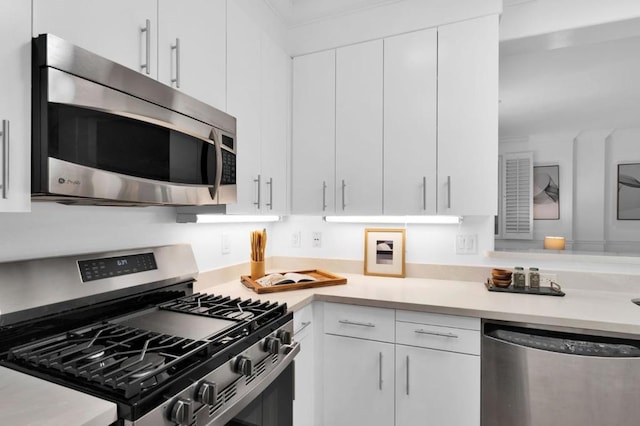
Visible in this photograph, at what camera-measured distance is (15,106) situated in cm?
81

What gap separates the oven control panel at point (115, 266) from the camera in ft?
4.02

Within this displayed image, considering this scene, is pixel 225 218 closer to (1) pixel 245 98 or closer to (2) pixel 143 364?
(1) pixel 245 98

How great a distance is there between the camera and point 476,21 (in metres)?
1.83

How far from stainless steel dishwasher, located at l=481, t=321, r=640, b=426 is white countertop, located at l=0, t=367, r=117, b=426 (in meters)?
1.46

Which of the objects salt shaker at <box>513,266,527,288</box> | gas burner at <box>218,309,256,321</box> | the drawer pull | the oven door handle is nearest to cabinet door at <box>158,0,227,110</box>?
gas burner at <box>218,309,256,321</box>

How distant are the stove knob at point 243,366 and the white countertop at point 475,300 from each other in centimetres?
51

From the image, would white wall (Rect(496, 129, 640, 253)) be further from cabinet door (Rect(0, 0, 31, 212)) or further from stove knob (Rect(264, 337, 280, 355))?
cabinet door (Rect(0, 0, 31, 212))

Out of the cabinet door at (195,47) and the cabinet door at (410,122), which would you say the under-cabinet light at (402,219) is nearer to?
the cabinet door at (410,122)

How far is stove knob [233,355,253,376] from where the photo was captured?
1.05 meters

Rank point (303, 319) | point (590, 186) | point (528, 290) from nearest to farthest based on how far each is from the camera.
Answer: point (303, 319) → point (528, 290) → point (590, 186)

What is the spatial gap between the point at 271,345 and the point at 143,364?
17.7 inches

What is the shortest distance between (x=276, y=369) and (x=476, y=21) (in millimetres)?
1974

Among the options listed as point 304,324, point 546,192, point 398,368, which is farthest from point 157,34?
point 546,192

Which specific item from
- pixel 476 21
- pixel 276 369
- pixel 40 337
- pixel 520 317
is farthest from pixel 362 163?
pixel 40 337
